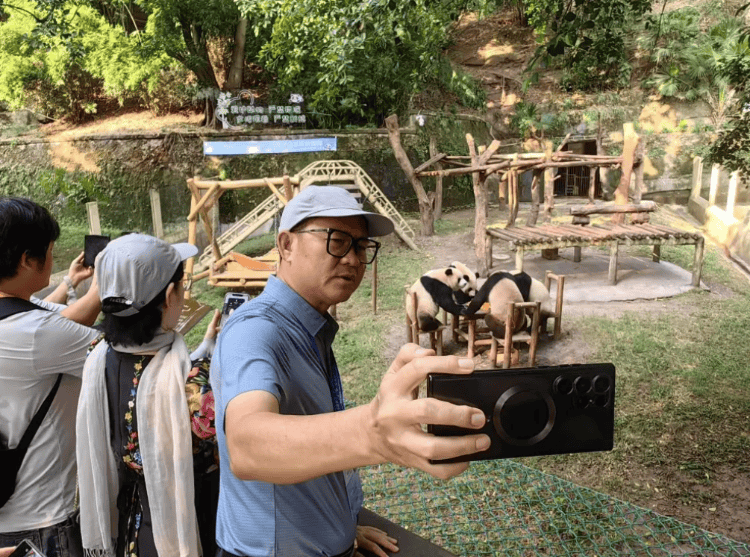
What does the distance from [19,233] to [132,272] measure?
0.42m

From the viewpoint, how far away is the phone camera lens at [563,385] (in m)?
0.86

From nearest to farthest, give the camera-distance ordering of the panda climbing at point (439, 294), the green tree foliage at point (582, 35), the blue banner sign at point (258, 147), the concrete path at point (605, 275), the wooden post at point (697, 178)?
the green tree foliage at point (582, 35) < the panda climbing at point (439, 294) < the concrete path at point (605, 275) < the blue banner sign at point (258, 147) < the wooden post at point (697, 178)

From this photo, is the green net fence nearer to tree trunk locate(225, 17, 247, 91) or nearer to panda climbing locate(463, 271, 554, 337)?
panda climbing locate(463, 271, 554, 337)

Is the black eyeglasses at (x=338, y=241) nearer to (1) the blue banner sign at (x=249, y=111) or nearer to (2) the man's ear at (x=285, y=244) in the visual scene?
(2) the man's ear at (x=285, y=244)

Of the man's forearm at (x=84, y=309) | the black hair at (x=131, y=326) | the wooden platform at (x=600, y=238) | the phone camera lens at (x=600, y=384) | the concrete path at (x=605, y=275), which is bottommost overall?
the concrete path at (x=605, y=275)

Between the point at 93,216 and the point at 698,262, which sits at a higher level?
the point at 93,216

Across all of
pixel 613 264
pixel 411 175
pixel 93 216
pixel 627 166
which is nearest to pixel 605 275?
pixel 613 264

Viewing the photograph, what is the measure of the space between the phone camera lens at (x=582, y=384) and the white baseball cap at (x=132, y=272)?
1.07 meters

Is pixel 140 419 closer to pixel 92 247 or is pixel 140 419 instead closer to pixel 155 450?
pixel 155 450

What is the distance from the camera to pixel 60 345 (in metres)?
1.54

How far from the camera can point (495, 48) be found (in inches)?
749

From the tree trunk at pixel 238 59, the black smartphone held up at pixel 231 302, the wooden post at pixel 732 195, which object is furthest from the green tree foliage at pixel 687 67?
the black smartphone held up at pixel 231 302

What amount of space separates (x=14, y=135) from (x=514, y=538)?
1253 centimetres

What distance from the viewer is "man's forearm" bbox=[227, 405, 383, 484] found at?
68 cm
